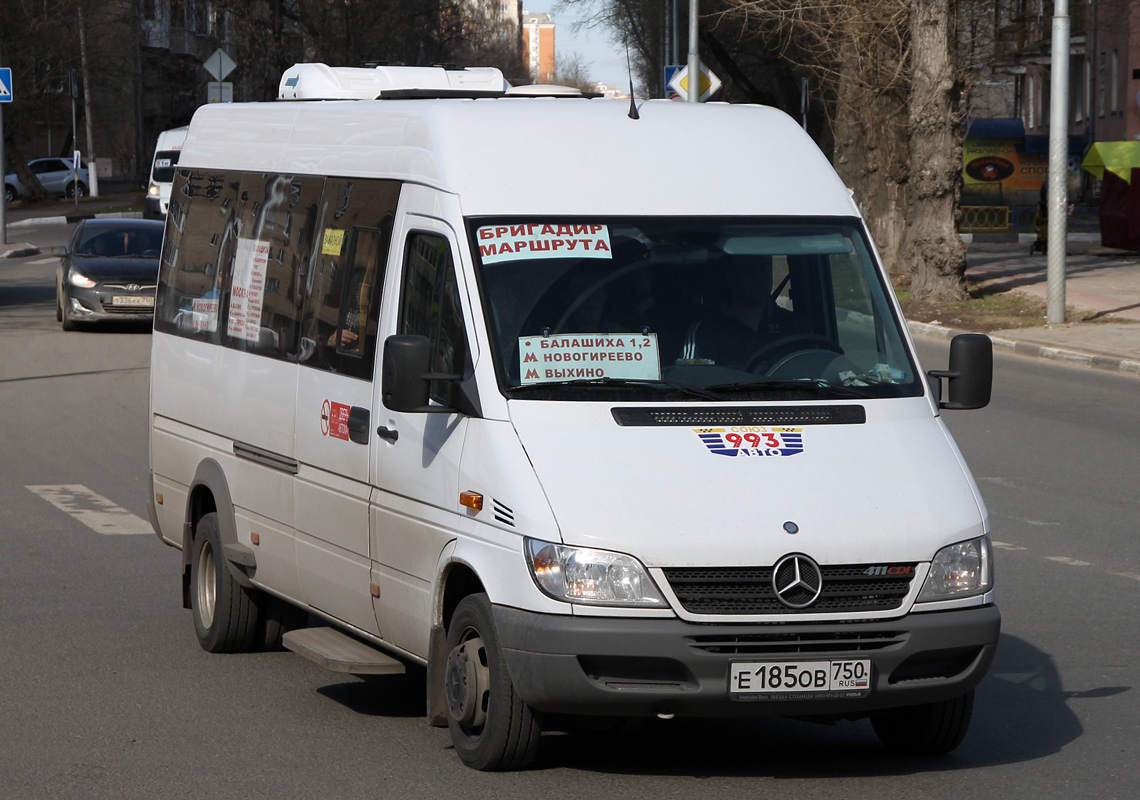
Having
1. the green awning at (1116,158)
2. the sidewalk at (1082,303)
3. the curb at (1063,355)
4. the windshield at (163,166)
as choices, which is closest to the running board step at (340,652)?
the curb at (1063,355)

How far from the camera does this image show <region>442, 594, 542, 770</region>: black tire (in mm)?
5391

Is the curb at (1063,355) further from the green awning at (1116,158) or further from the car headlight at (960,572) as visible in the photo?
the green awning at (1116,158)

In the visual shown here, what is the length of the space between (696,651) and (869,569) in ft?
1.95

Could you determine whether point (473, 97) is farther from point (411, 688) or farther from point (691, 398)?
point (411, 688)

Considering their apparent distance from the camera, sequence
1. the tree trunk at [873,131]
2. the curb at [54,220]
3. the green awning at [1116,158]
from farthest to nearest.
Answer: the curb at [54,220], the green awning at [1116,158], the tree trunk at [873,131]

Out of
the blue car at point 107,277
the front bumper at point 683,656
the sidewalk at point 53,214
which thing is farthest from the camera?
the sidewalk at point 53,214

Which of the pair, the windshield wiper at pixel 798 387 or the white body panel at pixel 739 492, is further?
the windshield wiper at pixel 798 387

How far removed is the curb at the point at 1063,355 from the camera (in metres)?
19.2

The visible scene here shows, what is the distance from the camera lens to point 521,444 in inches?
214

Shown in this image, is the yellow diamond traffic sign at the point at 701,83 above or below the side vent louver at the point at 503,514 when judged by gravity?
above

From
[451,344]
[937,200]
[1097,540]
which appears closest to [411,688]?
[451,344]

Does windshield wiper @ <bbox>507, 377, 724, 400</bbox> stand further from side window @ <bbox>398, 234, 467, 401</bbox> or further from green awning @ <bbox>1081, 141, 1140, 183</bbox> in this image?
green awning @ <bbox>1081, 141, 1140, 183</bbox>

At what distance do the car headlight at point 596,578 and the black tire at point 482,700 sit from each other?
326mm

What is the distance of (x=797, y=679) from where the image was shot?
5.21 meters
